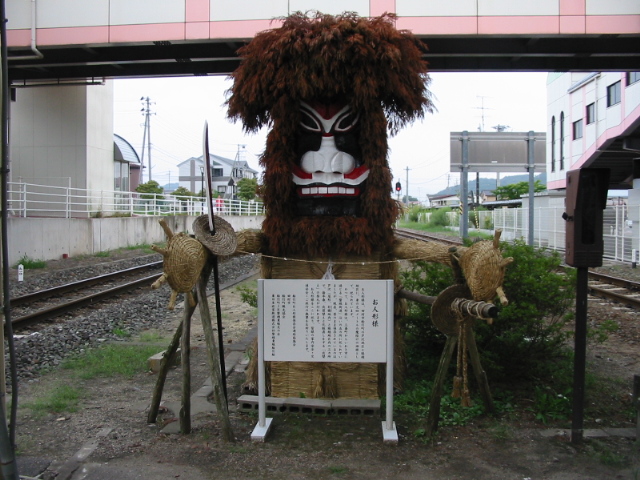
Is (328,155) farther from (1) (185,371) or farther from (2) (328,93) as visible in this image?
(1) (185,371)

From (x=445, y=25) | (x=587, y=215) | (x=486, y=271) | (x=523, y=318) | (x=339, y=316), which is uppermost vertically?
(x=445, y=25)

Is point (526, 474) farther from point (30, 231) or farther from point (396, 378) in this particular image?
A: point (30, 231)

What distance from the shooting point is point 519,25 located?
37.8 feet

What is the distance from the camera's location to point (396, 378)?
17.5ft

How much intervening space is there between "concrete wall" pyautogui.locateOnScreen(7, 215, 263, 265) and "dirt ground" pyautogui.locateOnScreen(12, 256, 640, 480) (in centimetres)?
799

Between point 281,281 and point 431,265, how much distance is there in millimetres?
2215

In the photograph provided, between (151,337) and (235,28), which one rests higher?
(235,28)

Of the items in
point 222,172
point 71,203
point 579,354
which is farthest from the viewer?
point 222,172

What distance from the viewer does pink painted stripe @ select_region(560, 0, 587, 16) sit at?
11344mm

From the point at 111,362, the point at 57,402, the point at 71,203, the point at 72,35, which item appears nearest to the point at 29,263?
the point at 71,203

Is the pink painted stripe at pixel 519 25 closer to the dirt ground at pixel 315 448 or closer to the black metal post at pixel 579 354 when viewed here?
the dirt ground at pixel 315 448

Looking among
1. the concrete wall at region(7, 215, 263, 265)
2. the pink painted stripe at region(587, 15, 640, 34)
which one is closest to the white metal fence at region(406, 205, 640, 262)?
the pink painted stripe at region(587, 15, 640, 34)

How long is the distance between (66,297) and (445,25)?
9458mm

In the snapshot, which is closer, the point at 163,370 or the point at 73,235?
the point at 163,370
